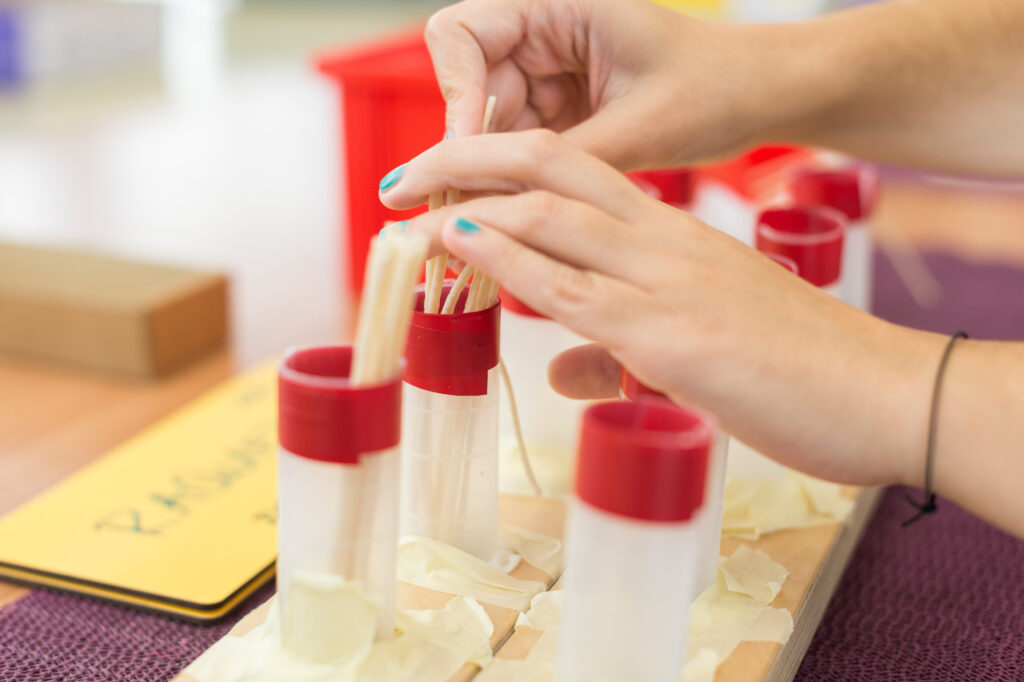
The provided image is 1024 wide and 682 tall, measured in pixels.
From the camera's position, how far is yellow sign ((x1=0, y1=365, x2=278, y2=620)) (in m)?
0.59

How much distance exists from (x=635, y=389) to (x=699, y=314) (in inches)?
2.7

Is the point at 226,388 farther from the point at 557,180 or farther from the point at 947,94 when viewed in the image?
the point at 947,94

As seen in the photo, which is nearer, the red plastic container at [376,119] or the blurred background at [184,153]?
the red plastic container at [376,119]

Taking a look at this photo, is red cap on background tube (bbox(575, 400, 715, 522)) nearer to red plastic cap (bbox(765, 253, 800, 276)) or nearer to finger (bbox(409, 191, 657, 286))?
finger (bbox(409, 191, 657, 286))

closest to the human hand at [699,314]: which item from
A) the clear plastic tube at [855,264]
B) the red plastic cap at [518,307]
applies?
the red plastic cap at [518,307]

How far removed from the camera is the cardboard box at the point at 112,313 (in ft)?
2.97

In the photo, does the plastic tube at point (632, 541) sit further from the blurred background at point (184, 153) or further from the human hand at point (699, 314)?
the blurred background at point (184, 153)

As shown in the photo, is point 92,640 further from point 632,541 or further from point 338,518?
point 632,541

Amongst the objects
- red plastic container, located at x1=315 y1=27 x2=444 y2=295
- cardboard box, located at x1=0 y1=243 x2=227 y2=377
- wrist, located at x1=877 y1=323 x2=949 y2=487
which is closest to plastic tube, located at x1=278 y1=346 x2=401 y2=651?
wrist, located at x1=877 y1=323 x2=949 y2=487

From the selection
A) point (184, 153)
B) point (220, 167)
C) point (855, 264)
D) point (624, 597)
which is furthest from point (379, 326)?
point (184, 153)

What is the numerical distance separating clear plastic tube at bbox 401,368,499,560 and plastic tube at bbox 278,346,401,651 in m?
0.09

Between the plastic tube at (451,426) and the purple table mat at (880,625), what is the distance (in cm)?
13

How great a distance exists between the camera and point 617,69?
669mm

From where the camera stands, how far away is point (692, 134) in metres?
0.70
